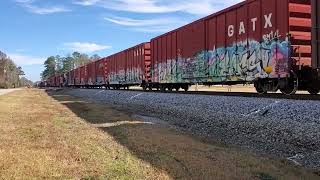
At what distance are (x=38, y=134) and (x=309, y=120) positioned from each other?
7011mm

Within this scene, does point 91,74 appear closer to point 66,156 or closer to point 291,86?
point 291,86

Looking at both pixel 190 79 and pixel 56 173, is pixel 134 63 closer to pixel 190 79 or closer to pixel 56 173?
pixel 190 79

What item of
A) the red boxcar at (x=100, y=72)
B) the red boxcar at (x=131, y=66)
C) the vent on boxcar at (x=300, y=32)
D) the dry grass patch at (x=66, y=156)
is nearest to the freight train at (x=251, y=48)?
the vent on boxcar at (x=300, y=32)

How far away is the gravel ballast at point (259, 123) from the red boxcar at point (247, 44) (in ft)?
6.04

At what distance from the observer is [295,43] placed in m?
14.2

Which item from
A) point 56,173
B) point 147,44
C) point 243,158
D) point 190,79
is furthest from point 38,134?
point 147,44

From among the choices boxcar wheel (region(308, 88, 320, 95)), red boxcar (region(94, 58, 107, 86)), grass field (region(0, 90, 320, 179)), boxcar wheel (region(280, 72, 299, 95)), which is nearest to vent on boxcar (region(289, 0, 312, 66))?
boxcar wheel (region(280, 72, 299, 95))

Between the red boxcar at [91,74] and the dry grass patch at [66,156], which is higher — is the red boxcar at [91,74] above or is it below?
above

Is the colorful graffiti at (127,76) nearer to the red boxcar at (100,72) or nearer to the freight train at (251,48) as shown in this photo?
the red boxcar at (100,72)

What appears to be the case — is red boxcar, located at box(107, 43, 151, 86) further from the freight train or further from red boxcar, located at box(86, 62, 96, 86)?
red boxcar, located at box(86, 62, 96, 86)

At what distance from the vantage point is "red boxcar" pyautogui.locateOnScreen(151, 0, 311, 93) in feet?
46.9

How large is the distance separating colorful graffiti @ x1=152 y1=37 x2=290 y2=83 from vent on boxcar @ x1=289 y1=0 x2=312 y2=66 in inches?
12.5

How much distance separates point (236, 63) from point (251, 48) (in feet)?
5.02

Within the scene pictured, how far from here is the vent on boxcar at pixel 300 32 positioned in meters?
14.2
